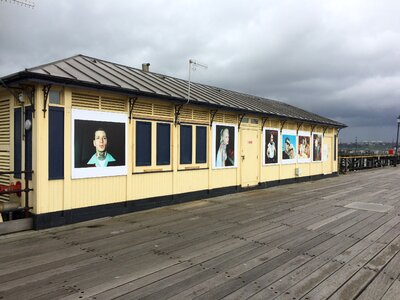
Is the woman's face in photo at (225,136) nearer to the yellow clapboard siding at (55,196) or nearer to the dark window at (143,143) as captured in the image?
the dark window at (143,143)

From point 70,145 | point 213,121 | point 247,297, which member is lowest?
point 247,297

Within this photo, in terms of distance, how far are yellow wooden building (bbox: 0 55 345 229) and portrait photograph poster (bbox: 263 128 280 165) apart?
1.13 m

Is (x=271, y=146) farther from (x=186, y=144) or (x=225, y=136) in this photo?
(x=186, y=144)

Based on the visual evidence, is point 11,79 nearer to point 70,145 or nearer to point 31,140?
point 31,140

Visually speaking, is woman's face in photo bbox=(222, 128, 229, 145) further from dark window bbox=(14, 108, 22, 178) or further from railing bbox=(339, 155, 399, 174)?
railing bbox=(339, 155, 399, 174)

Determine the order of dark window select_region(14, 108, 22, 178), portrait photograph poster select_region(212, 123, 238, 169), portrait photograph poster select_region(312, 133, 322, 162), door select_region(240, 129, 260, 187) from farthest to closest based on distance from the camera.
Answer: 1. portrait photograph poster select_region(312, 133, 322, 162)
2. door select_region(240, 129, 260, 187)
3. portrait photograph poster select_region(212, 123, 238, 169)
4. dark window select_region(14, 108, 22, 178)

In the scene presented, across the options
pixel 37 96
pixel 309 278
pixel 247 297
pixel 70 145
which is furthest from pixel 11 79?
pixel 309 278

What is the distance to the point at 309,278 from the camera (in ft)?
13.3

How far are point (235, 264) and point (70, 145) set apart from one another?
4.20m

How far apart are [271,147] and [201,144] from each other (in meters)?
4.22

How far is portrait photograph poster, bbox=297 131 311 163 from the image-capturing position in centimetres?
1517

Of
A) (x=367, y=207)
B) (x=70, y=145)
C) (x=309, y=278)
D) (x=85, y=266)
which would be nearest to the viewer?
(x=309, y=278)

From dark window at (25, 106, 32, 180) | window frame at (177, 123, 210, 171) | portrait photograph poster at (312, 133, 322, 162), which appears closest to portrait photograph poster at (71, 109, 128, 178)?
dark window at (25, 106, 32, 180)

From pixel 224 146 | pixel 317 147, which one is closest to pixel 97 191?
pixel 224 146
